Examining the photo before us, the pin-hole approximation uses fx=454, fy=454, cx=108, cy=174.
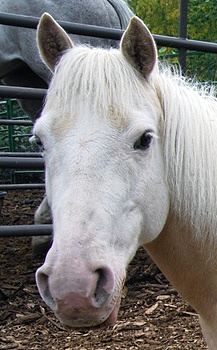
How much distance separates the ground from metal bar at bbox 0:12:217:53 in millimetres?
1648

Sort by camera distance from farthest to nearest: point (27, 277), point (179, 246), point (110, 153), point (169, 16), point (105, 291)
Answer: point (169, 16), point (27, 277), point (179, 246), point (110, 153), point (105, 291)

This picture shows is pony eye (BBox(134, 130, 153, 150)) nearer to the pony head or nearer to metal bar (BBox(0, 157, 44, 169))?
the pony head

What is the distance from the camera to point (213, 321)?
1.74m

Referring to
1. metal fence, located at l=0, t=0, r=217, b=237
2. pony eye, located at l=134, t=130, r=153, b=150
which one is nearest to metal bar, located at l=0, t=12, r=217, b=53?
metal fence, located at l=0, t=0, r=217, b=237

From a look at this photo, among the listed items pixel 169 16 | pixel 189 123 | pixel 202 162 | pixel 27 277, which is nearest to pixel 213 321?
pixel 202 162

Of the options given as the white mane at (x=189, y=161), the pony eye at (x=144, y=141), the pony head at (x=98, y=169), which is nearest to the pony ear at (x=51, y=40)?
the pony head at (x=98, y=169)

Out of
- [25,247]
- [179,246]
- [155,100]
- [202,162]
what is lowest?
[25,247]

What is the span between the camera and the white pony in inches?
48.3

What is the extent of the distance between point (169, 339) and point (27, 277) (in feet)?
4.04

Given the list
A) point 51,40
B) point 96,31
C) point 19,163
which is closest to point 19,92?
point 19,163

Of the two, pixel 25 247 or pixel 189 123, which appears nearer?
pixel 189 123

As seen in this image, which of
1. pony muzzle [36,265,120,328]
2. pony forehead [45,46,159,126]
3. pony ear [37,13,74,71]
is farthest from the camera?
pony ear [37,13,74,71]

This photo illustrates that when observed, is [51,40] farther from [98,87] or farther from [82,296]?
[82,296]

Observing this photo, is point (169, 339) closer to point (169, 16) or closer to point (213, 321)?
point (213, 321)
